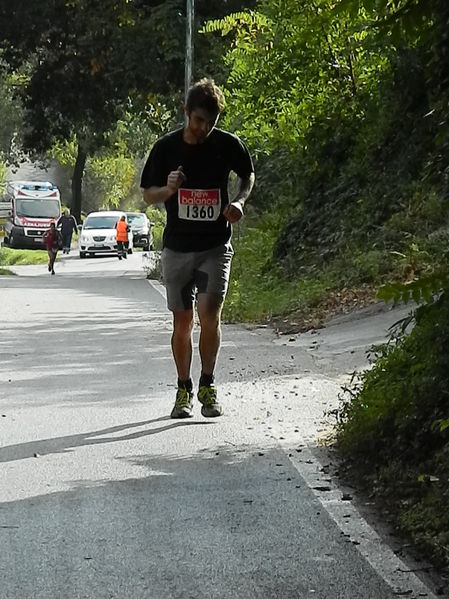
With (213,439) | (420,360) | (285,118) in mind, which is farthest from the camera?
(285,118)

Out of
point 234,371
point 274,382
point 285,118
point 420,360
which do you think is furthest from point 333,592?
point 285,118

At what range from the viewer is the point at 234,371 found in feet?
39.6

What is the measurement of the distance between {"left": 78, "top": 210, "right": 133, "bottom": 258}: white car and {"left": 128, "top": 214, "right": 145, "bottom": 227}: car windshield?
9.90 m

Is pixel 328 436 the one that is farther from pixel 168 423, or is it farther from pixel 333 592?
pixel 333 592

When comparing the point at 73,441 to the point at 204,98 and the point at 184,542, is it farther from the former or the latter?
the point at 184,542

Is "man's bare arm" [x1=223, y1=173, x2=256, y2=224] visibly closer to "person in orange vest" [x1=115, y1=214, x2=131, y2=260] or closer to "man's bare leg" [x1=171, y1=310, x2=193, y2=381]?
"man's bare leg" [x1=171, y1=310, x2=193, y2=381]

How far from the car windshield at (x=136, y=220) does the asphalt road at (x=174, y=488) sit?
53722mm

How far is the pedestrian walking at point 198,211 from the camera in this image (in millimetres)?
9023

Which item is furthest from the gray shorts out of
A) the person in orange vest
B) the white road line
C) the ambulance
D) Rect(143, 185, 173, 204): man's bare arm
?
the ambulance

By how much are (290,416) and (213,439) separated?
104 centimetres

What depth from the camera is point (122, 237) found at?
52.3 m

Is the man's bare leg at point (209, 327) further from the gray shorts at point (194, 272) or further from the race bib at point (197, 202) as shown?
the race bib at point (197, 202)

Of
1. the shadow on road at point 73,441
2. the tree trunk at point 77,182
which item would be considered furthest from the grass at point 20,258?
the shadow on road at point 73,441

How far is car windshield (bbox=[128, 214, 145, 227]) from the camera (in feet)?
Answer: 221
